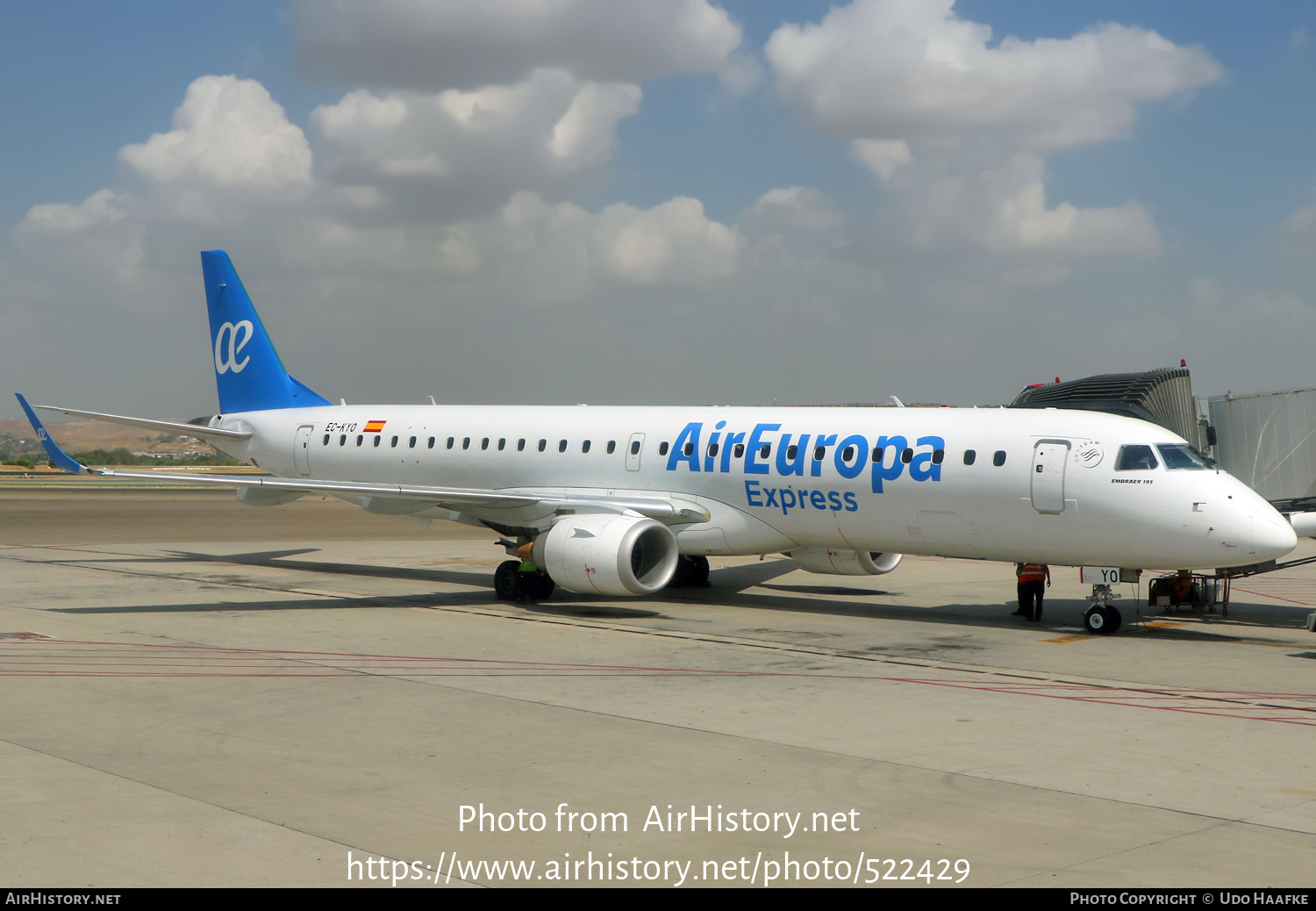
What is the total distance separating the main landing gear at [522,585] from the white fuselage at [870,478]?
3.81 feet

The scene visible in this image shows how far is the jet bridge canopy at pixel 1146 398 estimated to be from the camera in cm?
2419

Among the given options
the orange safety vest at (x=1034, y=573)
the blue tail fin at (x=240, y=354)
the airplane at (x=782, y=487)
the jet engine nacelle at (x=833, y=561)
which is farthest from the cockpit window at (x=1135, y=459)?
the blue tail fin at (x=240, y=354)

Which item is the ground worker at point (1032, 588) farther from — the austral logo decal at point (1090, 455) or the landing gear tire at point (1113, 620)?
the austral logo decal at point (1090, 455)

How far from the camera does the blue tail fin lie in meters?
31.2

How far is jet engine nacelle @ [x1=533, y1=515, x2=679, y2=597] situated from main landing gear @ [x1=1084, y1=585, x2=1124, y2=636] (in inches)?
280

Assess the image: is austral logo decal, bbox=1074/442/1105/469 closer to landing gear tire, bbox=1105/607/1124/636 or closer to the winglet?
landing gear tire, bbox=1105/607/1124/636

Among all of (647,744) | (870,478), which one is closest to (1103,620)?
(870,478)

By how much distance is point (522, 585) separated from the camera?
76.1 ft

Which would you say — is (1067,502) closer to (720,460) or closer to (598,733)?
(720,460)

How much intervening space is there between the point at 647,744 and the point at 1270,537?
1093 cm

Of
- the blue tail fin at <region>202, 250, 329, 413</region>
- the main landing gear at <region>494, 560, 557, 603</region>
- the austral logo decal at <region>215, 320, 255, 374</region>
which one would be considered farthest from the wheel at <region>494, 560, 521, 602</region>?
A: the austral logo decal at <region>215, 320, 255, 374</region>

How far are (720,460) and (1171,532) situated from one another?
316 inches

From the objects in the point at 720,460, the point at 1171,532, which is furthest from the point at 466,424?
the point at 1171,532

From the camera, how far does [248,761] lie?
1073 cm
